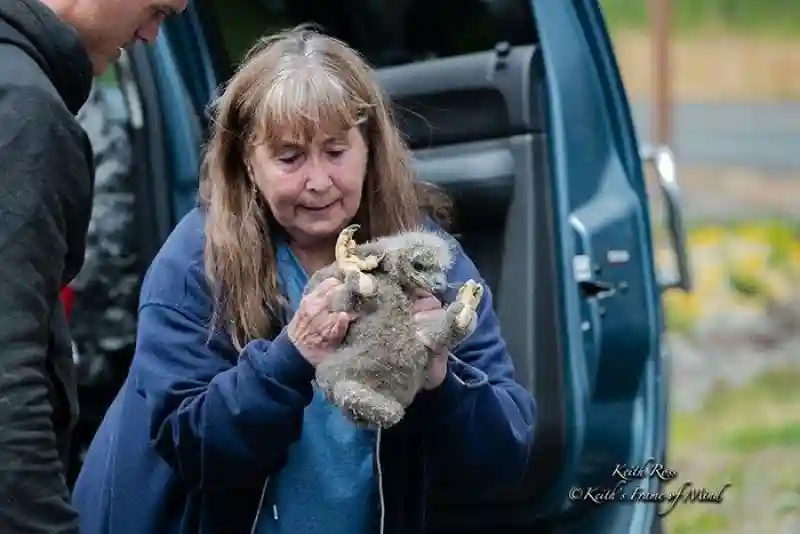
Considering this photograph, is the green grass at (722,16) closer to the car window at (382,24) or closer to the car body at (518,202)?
the car window at (382,24)

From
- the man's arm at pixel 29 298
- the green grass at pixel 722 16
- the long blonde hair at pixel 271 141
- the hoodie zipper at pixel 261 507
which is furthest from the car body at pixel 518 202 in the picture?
the green grass at pixel 722 16

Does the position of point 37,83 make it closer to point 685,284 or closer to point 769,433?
point 685,284

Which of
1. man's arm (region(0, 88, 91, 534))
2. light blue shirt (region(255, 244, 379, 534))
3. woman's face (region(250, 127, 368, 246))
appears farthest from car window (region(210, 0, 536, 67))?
man's arm (region(0, 88, 91, 534))

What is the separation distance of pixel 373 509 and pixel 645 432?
122cm

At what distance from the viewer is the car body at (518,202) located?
2984mm

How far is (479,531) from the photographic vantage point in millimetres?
3182

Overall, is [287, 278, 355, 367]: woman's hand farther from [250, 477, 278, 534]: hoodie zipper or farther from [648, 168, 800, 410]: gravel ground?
[648, 168, 800, 410]: gravel ground

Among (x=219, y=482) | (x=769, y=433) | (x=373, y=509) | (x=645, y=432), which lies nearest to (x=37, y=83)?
(x=219, y=482)

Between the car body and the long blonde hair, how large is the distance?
661 mm

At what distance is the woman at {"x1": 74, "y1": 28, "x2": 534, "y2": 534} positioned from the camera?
206cm

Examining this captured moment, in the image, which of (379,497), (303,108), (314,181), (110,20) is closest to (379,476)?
(379,497)

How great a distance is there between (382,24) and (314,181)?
4.94 feet

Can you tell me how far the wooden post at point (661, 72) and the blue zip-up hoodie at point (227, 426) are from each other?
6.93 metres

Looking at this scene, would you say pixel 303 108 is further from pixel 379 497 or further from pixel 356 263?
pixel 379 497
